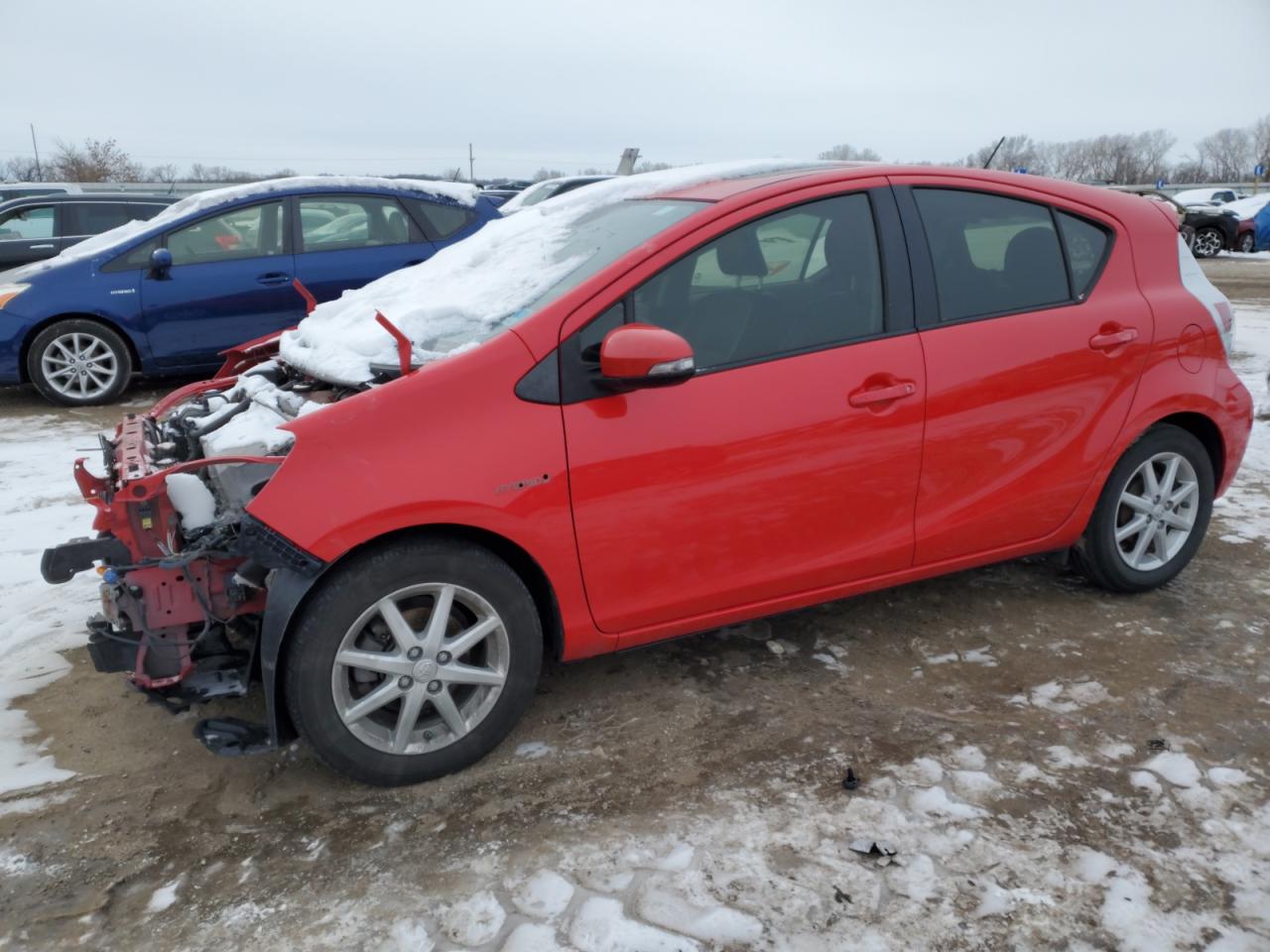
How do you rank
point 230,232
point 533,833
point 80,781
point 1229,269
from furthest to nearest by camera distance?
point 1229,269, point 230,232, point 80,781, point 533,833

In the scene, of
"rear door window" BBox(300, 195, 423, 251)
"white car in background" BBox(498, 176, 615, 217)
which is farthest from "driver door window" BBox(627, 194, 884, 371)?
"white car in background" BBox(498, 176, 615, 217)

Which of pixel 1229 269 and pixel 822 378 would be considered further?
pixel 1229 269

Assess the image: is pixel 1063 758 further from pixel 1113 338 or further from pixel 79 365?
pixel 79 365

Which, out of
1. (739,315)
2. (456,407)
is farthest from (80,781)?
(739,315)

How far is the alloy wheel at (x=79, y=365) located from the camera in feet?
24.8

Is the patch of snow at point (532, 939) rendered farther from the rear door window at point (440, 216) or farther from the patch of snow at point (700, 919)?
the rear door window at point (440, 216)

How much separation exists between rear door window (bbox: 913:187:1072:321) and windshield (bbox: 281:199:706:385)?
0.88 meters

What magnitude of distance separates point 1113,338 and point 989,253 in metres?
0.57

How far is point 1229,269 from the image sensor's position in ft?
59.7

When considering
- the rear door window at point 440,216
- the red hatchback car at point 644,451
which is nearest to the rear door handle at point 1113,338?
the red hatchback car at point 644,451

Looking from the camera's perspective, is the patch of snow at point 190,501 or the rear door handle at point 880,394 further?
the rear door handle at point 880,394

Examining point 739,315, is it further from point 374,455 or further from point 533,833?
point 533,833

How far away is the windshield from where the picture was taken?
3.10m

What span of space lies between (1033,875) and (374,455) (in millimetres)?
1998
